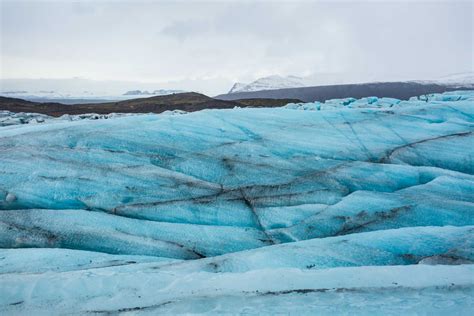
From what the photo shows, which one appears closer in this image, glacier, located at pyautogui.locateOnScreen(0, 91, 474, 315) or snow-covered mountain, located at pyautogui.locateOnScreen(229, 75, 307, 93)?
glacier, located at pyautogui.locateOnScreen(0, 91, 474, 315)

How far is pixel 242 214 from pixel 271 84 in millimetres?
80689

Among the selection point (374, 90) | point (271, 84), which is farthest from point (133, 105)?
point (271, 84)

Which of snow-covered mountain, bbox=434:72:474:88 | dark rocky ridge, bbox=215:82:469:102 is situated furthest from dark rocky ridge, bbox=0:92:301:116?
snow-covered mountain, bbox=434:72:474:88

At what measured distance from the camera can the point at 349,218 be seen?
14.9ft

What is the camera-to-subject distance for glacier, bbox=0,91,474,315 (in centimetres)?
265

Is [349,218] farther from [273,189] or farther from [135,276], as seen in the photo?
[135,276]

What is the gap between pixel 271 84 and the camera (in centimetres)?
8325

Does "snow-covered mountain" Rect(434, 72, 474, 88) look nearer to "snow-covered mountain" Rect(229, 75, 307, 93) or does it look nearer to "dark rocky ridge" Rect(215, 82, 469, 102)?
"dark rocky ridge" Rect(215, 82, 469, 102)

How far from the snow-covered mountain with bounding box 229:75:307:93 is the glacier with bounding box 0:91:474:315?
75088 millimetres

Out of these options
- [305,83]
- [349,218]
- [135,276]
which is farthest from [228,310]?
[305,83]

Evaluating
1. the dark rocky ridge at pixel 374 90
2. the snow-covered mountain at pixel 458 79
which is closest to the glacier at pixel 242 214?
the dark rocky ridge at pixel 374 90

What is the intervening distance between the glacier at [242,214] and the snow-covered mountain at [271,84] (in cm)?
7509

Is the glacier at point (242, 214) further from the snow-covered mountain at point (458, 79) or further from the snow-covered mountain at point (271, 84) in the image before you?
the snow-covered mountain at point (271, 84)

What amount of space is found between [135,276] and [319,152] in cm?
373
